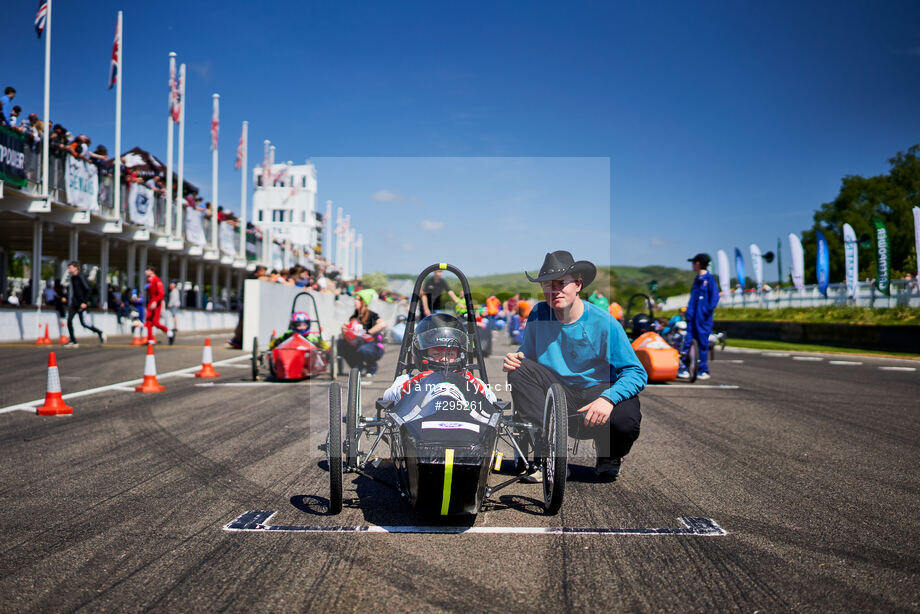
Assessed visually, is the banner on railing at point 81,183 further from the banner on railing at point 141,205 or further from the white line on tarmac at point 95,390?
the white line on tarmac at point 95,390

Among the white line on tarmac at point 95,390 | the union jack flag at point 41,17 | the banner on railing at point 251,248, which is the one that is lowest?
the white line on tarmac at point 95,390

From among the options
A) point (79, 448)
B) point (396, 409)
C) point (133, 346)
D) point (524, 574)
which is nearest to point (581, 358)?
point (396, 409)

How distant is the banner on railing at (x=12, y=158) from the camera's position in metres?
17.7

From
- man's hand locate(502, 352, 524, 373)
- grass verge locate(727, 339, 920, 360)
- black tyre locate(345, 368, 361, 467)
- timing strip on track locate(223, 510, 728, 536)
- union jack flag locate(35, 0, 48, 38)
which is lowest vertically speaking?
timing strip on track locate(223, 510, 728, 536)

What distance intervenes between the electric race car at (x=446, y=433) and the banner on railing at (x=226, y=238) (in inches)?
1270

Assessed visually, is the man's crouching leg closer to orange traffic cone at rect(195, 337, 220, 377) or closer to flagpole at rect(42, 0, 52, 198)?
orange traffic cone at rect(195, 337, 220, 377)

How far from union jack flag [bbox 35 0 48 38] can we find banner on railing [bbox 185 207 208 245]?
37.9ft

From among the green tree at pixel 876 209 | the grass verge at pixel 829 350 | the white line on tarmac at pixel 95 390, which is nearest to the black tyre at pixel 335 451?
the white line on tarmac at pixel 95 390

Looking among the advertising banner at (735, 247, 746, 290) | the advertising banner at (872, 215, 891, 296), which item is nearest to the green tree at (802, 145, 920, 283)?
the advertising banner at (735, 247, 746, 290)

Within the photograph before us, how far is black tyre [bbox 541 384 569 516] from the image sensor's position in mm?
3914

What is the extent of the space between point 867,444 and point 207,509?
219 inches

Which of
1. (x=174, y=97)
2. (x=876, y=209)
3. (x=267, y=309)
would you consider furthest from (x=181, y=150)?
(x=876, y=209)

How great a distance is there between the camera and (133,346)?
18.4 meters

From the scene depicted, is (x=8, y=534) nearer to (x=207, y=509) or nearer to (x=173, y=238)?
(x=207, y=509)
